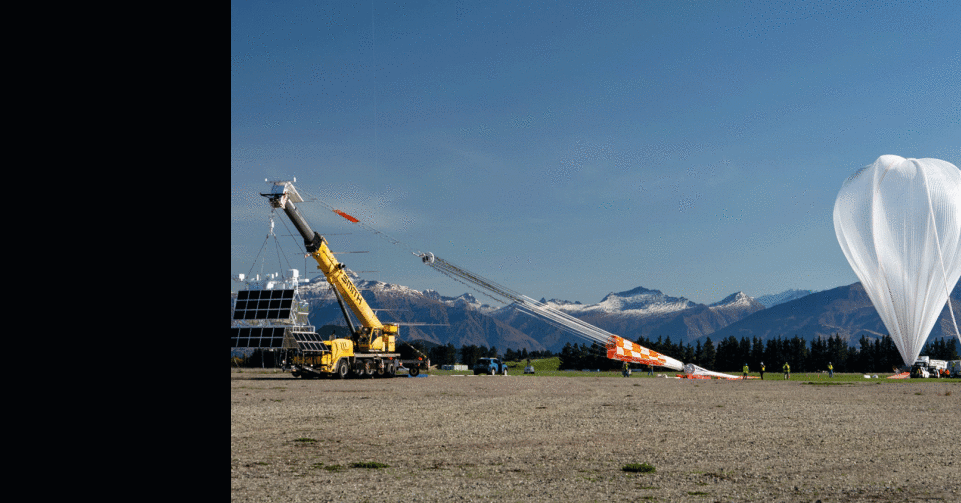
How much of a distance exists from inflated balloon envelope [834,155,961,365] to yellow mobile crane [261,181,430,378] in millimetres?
41495

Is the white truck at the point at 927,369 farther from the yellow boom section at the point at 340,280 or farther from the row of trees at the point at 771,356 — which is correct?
the yellow boom section at the point at 340,280

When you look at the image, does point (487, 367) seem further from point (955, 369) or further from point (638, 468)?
point (638, 468)

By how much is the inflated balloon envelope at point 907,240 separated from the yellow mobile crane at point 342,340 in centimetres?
4149

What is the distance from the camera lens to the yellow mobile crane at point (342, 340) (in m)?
44.8

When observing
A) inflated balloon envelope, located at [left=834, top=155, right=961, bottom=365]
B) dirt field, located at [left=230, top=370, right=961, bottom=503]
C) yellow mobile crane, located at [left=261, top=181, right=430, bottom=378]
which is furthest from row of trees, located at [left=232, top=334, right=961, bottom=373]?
dirt field, located at [left=230, top=370, right=961, bottom=503]

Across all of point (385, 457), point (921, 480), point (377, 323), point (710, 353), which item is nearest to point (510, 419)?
point (385, 457)

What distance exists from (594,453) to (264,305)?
44.9 m

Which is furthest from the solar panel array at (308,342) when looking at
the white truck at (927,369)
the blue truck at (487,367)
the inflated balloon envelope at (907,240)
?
the white truck at (927,369)

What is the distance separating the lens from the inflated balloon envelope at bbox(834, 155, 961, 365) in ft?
187

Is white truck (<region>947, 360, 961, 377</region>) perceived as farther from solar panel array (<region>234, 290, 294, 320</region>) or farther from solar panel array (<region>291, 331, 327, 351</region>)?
solar panel array (<region>234, 290, 294, 320</region>)

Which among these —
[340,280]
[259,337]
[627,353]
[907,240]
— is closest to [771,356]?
[627,353]

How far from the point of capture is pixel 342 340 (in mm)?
46219
